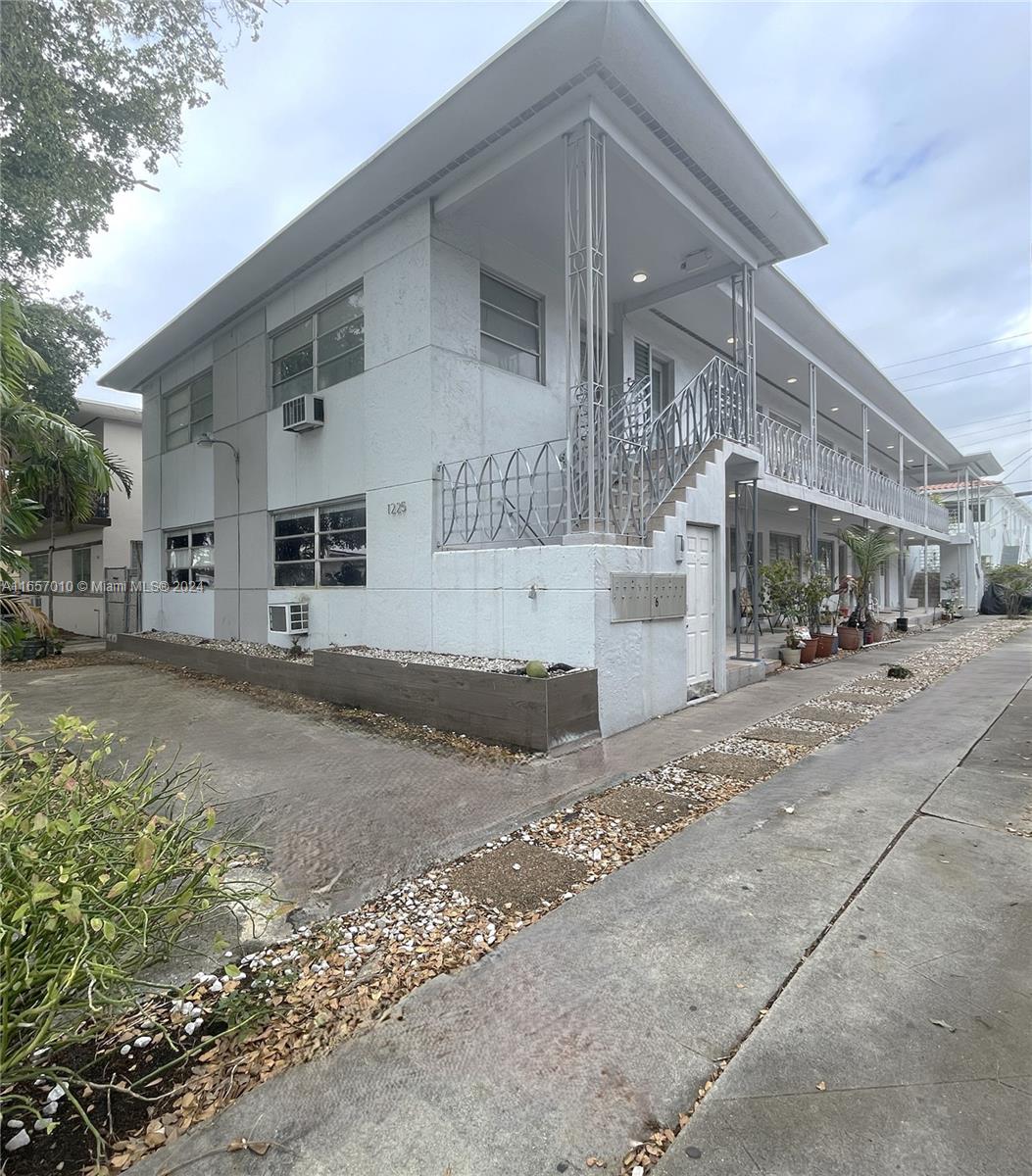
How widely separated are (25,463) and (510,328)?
8.46m

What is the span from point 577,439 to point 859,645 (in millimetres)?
9155

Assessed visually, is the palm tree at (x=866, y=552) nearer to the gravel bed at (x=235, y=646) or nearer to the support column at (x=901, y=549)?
the support column at (x=901, y=549)

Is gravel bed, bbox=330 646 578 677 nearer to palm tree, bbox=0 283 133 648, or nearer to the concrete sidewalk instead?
the concrete sidewalk

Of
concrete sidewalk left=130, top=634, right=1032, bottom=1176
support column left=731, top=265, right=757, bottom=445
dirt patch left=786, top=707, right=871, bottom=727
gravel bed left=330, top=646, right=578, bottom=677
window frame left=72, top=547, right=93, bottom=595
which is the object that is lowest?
concrete sidewalk left=130, top=634, right=1032, bottom=1176

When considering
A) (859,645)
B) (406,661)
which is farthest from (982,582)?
(406,661)

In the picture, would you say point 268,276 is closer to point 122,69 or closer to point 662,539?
point 122,69

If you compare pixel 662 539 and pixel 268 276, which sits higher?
pixel 268 276

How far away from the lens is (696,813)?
12.4 ft

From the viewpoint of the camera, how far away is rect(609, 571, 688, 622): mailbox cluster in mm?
5629

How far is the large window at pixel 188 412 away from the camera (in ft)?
38.5

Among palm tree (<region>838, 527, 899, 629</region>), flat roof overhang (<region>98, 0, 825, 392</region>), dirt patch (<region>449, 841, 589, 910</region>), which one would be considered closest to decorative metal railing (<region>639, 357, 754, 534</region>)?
flat roof overhang (<region>98, 0, 825, 392</region>)

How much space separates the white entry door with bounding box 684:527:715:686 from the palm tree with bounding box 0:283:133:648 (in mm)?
6392

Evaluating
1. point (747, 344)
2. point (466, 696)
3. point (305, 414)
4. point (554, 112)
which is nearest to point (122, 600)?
point (305, 414)

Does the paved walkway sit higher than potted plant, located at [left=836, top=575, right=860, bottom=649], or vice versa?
potted plant, located at [left=836, top=575, right=860, bottom=649]
